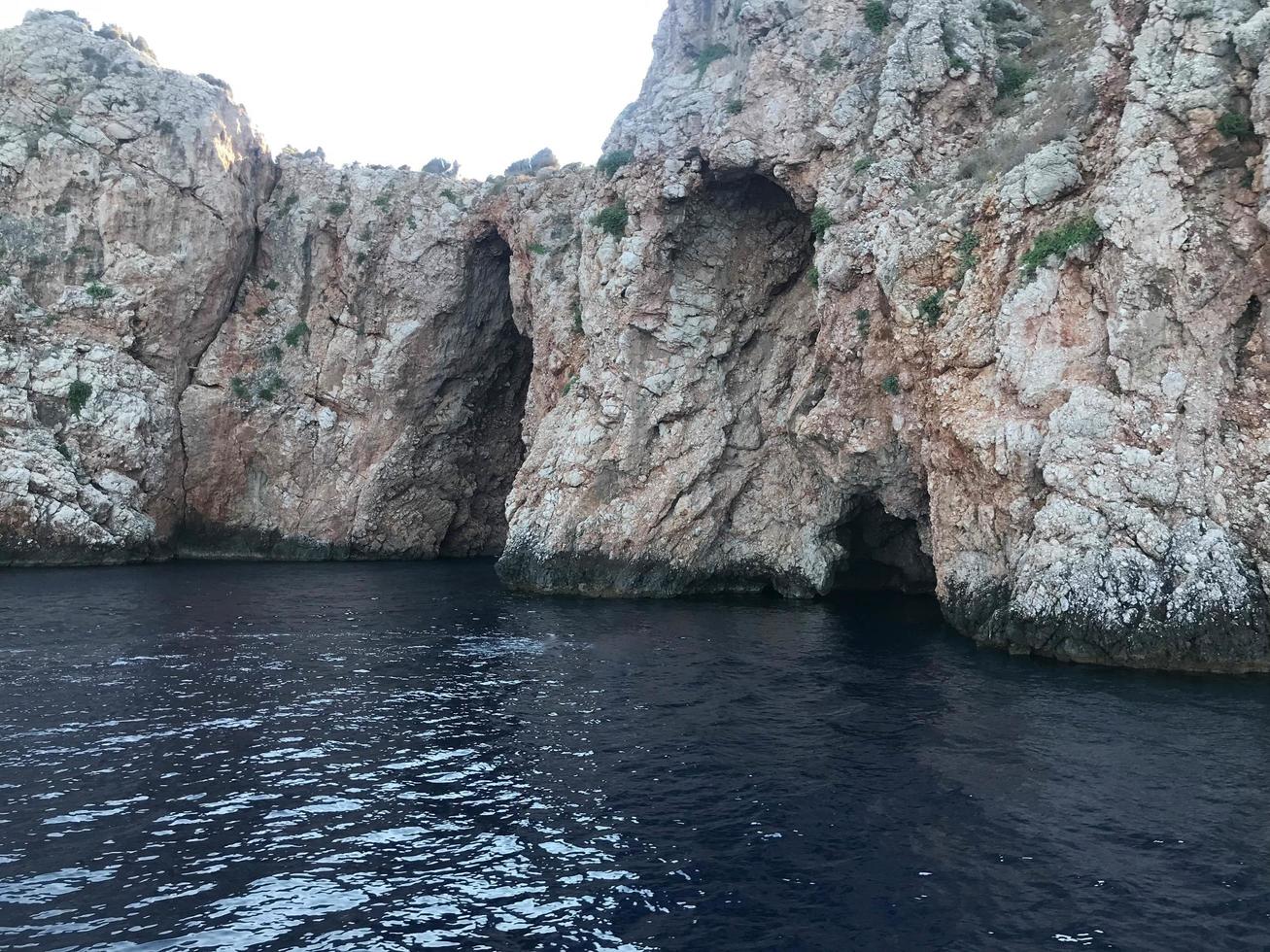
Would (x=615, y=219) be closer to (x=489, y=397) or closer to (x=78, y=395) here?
(x=489, y=397)

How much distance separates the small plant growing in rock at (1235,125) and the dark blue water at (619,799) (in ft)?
38.2

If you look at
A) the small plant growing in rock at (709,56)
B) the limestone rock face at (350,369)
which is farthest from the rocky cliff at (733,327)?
the small plant growing in rock at (709,56)

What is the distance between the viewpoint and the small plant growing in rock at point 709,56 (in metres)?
34.5

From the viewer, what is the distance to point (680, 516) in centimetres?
3247

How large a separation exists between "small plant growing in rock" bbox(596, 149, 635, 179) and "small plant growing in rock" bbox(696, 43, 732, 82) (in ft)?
13.0

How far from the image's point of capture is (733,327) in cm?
3391

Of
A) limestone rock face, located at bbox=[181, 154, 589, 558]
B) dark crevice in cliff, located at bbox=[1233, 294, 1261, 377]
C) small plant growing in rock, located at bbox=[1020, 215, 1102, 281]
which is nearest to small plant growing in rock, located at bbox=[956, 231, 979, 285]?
small plant growing in rock, located at bbox=[1020, 215, 1102, 281]

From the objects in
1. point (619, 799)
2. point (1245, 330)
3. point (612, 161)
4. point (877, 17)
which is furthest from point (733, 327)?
point (619, 799)

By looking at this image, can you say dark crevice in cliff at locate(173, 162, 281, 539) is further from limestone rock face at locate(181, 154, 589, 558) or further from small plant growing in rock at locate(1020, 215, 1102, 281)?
small plant growing in rock at locate(1020, 215, 1102, 281)

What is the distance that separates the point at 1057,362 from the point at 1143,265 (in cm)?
272

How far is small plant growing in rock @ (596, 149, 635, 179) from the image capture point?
36.1 metres

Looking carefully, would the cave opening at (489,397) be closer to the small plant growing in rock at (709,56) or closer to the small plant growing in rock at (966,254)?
the small plant growing in rock at (709,56)

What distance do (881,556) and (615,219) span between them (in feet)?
53.1

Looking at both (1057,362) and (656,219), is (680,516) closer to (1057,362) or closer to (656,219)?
(656,219)
